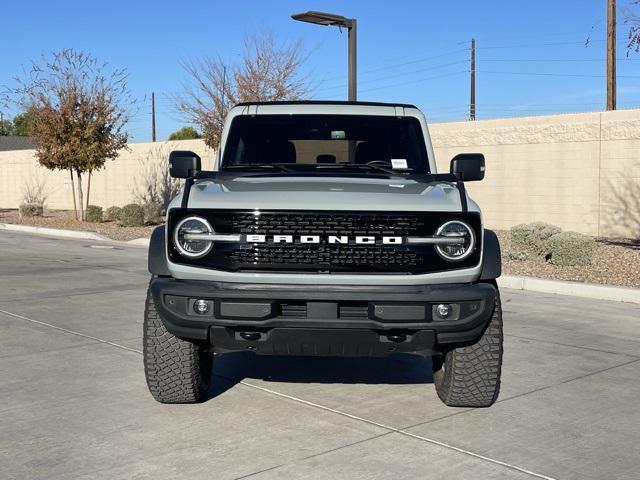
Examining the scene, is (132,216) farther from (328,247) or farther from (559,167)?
(328,247)

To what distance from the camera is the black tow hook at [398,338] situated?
14.9ft

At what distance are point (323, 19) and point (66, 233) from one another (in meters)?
10.8

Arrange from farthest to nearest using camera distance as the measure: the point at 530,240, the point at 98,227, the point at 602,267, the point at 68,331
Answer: the point at 98,227 → the point at 530,240 → the point at 602,267 → the point at 68,331

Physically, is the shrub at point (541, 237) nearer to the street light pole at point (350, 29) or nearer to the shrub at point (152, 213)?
the street light pole at point (350, 29)

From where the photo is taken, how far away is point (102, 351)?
7.17 metres

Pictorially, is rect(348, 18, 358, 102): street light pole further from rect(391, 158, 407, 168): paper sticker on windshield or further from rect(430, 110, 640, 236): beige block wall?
rect(391, 158, 407, 168): paper sticker on windshield

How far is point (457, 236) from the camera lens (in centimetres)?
461

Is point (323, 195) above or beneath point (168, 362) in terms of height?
above

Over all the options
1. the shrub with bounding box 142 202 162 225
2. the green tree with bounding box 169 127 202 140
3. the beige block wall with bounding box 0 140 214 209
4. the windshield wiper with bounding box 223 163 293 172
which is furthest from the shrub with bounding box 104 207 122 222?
the green tree with bounding box 169 127 202 140

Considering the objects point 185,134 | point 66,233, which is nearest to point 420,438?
point 66,233

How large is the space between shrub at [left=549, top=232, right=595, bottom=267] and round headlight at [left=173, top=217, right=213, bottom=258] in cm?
973

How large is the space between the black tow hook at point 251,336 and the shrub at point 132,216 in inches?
802

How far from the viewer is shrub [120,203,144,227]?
24.3 meters

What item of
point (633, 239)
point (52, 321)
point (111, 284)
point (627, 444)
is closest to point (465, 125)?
point (633, 239)
